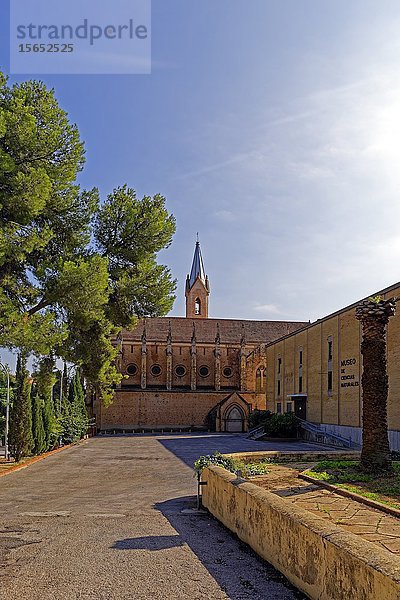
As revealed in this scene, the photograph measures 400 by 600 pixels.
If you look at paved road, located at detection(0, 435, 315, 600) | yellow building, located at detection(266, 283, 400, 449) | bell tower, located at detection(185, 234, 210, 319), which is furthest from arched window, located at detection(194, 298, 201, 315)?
paved road, located at detection(0, 435, 315, 600)

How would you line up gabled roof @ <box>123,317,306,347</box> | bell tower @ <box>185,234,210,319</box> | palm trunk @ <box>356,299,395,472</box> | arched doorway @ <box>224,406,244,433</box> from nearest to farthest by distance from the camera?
palm trunk @ <box>356,299,395,472</box> < arched doorway @ <box>224,406,244,433</box> < gabled roof @ <box>123,317,306,347</box> < bell tower @ <box>185,234,210,319</box>

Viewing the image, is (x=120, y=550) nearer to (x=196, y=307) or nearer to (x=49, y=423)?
(x=49, y=423)

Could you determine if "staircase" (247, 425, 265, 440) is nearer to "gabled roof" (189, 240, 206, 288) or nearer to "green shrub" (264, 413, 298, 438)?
"green shrub" (264, 413, 298, 438)

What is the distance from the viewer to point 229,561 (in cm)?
830

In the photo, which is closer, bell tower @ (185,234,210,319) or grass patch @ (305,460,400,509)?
grass patch @ (305,460,400,509)

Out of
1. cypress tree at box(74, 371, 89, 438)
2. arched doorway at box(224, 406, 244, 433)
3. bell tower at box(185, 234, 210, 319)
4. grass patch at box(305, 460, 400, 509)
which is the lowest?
arched doorway at box(224, 406, 244, 433)

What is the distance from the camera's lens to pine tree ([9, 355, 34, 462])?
2561 cm

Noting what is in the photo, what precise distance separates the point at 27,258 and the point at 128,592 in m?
15.7

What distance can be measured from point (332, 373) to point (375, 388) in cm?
2687

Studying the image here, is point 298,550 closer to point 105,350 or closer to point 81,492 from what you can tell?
point 81,492

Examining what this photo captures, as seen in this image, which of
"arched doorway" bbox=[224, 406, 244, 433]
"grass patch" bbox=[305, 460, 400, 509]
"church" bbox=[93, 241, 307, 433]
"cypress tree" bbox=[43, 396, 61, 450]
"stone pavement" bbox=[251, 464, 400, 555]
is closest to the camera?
"stone pavement" bbox=[251, 464, 400, 555]

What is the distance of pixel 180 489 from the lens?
1677cm

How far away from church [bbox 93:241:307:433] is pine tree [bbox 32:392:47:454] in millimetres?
36752

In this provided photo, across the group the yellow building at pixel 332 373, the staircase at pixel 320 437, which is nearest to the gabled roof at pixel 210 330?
the yellow building at pixel 332 373
